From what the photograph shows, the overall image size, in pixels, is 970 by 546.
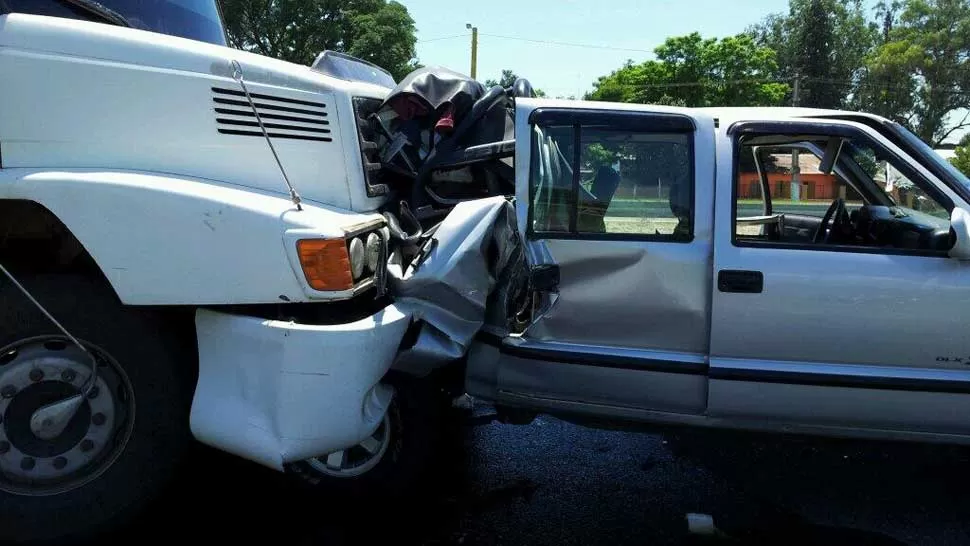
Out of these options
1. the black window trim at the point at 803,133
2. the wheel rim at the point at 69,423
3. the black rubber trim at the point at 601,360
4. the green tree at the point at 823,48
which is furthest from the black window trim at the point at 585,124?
the green tree at the point at 823,48

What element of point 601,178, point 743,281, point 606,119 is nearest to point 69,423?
point 601,178

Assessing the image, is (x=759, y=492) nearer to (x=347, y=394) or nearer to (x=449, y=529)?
(x=449, y=529)

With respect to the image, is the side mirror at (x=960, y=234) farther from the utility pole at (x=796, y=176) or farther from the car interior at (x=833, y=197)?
the utility pole at (x=796, y=176)

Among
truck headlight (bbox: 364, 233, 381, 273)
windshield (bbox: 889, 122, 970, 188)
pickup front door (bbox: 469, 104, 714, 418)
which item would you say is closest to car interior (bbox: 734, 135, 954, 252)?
windshield (bbox: 889, 122, 970, 188)

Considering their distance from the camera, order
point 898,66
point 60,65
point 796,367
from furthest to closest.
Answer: point 898,66, point 796,367, point 60,65

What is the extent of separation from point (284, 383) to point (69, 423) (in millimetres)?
900

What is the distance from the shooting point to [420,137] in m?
3.76

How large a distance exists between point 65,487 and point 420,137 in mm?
2201

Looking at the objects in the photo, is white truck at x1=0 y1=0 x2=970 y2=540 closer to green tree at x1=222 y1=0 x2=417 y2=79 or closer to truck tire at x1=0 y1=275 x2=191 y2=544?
truck tire at x1=0 y1=275 x2=191 y2=544

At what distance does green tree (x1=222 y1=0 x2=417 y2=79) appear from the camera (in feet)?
109

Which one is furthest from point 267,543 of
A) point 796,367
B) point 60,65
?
point 796,367

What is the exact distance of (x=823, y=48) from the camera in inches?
2175

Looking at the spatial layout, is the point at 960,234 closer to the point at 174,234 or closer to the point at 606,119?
the point at 606,119

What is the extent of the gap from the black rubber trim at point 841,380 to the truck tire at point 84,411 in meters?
2.32
